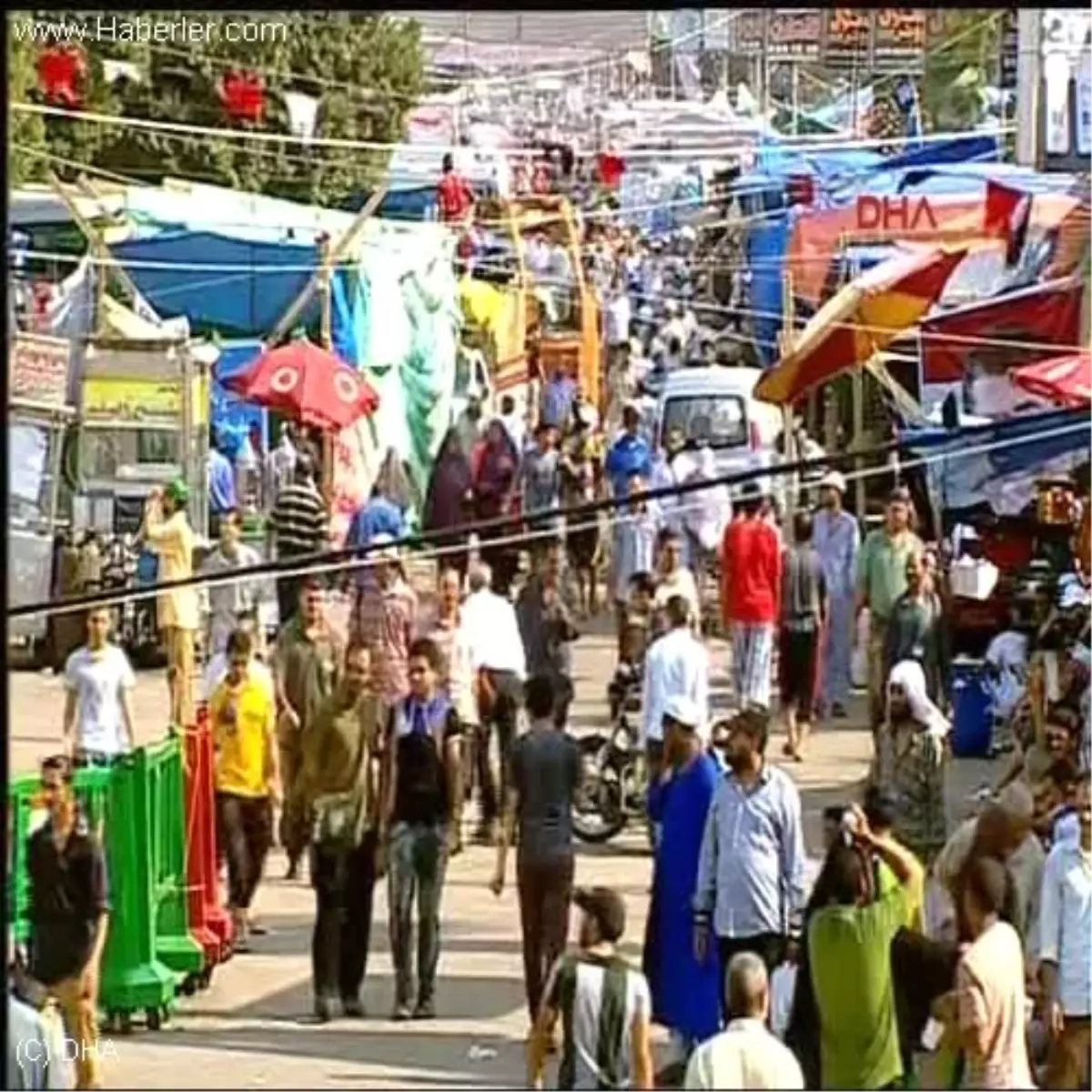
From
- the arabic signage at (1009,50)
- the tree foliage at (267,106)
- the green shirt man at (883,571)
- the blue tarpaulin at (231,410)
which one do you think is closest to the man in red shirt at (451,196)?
the tree foliage at (267,106)

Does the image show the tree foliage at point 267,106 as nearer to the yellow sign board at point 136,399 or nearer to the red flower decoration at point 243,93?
the red flower decoration at point 243,93

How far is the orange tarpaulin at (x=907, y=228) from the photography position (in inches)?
559

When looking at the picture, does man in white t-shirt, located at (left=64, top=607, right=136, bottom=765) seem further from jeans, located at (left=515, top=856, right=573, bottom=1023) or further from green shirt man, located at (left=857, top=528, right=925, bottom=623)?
green shirt man, located at (left=857, top=528, right=925, bottom=623)

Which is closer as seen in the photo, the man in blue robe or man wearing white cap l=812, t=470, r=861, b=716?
the man in blue robe

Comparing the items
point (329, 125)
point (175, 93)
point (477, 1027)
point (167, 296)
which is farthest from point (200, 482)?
point (477, 1027)

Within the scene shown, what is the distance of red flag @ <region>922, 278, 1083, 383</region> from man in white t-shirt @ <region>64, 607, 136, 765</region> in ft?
14.6

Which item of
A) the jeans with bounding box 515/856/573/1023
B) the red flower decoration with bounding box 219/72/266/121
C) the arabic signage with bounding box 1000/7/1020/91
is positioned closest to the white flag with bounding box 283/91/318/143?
the red flower decoration with bounding box 219/72/266/121

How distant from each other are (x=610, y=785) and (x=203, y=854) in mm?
1638

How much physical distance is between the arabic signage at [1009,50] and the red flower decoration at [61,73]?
5834 mm

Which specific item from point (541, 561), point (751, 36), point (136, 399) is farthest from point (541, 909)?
point (751, 36)

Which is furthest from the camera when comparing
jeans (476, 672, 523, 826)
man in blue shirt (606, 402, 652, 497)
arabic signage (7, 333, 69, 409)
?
man in blue shirt (606, 402, 652, 497)

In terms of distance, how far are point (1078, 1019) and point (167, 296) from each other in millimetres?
9005

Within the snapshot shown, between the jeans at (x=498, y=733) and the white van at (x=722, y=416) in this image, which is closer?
the jeans at (x=498, y=733)

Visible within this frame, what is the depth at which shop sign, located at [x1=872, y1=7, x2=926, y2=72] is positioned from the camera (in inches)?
899
